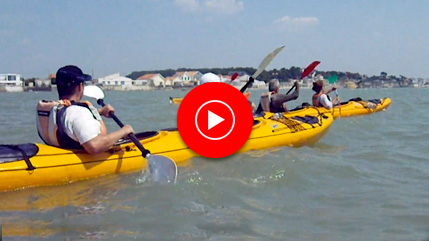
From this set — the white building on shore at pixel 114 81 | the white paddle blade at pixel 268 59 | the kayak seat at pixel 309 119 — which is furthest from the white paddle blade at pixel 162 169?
the white building on shore at pixel 114 81

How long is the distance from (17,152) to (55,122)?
0.45 meters

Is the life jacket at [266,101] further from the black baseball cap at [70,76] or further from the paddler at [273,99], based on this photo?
the black baseball cap at [70,76]

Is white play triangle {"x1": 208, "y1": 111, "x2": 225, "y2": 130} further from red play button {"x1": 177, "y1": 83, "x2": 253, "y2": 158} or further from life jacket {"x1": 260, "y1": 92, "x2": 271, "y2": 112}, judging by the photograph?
life jacket {"x1": 260, "y1": 92, "x2": 271, "y2": 112}

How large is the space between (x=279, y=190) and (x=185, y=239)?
158 cm

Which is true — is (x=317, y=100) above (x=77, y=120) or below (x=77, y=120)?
below

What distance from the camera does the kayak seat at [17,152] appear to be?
4.11m

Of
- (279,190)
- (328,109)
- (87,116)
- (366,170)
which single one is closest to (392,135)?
(328,109)

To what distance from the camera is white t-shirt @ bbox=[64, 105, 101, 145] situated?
4145 millimetres

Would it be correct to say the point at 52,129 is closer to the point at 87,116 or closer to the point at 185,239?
the point at 87,116

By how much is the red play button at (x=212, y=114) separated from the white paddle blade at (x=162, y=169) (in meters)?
0.35

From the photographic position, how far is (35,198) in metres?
3.97

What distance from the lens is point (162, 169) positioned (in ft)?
14.5

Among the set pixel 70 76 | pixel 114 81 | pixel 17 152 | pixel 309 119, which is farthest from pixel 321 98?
pixel 114 81

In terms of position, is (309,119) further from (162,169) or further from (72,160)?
(72,160)
